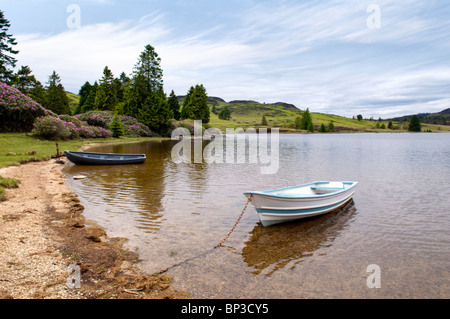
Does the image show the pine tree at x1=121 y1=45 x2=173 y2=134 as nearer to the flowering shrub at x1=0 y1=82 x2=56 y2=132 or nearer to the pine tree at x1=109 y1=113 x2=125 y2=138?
the pine tree at x1=109 y1=113 x2=125 y2=138

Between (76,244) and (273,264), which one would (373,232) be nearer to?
(273,264)

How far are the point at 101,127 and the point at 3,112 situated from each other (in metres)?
18.8

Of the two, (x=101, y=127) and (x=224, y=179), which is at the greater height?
(x=101, y=127)

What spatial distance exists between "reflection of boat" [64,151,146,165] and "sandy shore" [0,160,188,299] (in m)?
13.6

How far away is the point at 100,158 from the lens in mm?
27031

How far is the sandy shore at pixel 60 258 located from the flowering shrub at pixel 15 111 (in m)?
31.0

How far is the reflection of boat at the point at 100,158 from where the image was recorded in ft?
84.9

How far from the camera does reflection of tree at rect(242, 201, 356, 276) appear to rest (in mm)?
8897

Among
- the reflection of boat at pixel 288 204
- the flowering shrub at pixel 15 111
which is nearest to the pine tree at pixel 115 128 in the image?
the flowering shrub at pixel 15 111

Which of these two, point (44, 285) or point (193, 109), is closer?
point (44, 285)

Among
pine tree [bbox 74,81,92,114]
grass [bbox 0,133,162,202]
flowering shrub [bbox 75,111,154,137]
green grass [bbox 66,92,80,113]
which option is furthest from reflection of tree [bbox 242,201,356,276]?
green grass [bbox 66,92,80,113]

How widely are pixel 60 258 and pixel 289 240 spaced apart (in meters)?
7.47
